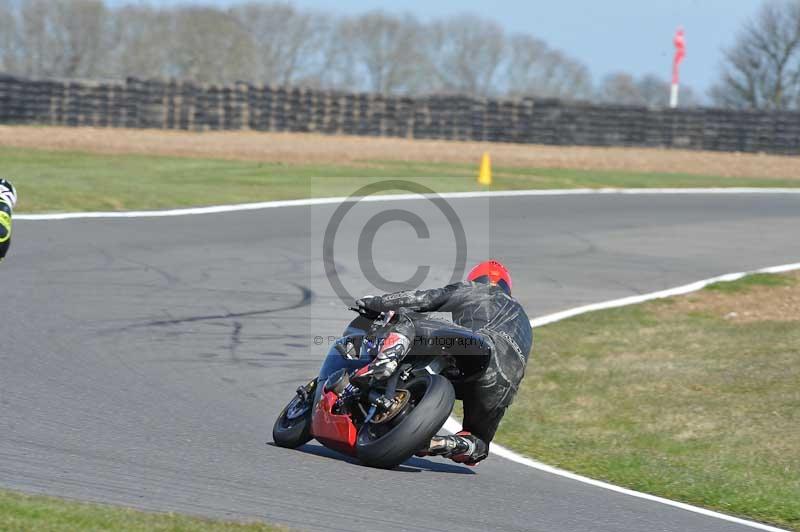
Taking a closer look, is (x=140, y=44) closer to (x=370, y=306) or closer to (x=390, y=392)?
(x=370, y=306)

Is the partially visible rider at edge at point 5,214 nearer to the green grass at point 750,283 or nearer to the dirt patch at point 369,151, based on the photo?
the green grass at point 750,283

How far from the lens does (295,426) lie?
7141mm

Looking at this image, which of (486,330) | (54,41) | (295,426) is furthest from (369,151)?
(486,330)

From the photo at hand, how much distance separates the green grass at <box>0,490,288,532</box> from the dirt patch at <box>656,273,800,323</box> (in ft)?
29.9

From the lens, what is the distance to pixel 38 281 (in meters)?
12.3

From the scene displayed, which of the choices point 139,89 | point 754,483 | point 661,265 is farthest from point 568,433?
point 139,89

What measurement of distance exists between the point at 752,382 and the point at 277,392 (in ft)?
13.4

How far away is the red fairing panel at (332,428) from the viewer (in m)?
6.70

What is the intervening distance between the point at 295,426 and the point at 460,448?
39.0 inches

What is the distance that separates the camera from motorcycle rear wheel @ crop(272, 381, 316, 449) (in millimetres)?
7102

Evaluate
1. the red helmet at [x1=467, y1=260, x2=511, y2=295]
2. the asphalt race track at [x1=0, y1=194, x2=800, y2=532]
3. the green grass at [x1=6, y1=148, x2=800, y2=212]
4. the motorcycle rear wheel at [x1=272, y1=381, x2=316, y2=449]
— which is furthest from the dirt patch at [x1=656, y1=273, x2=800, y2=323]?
the green grass at [x1=6, y1=148, x2=800, y2=212]

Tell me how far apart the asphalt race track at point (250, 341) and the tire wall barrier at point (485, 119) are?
1539 centimetres

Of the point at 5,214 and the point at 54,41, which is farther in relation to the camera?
the point at 54,41

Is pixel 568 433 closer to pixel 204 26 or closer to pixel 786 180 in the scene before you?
pixel 786 180
